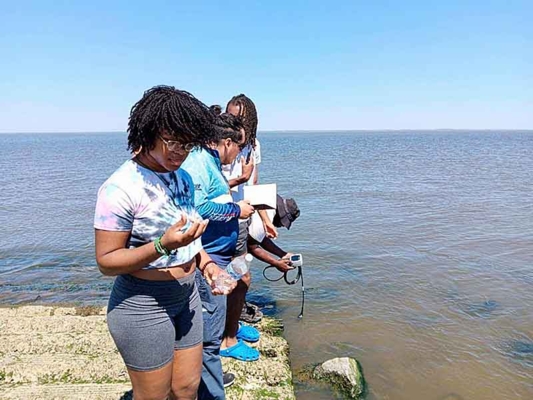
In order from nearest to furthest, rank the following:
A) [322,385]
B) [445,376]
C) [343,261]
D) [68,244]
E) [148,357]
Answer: [148,357], [322,385], [445,376], [343,261], [68,244]

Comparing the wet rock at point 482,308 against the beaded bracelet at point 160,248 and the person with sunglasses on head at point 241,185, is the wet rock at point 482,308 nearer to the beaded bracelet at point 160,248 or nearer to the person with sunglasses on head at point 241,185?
the person with sunglasses on head at point 241,185

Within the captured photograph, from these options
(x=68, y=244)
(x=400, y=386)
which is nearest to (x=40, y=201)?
(x=68, y=244)

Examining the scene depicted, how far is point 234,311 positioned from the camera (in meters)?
4.20

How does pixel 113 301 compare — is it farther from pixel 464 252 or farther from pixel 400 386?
pixel 464 252

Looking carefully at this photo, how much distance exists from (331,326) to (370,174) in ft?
62.7

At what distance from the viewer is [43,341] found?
14.6 ft

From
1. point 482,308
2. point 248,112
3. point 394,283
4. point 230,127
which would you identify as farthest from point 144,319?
point 394,283

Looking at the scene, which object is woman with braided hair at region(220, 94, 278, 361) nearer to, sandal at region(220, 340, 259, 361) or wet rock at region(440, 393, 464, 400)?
sandal at region(220, 340, 259, 361)

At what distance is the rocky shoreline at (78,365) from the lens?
367 cm

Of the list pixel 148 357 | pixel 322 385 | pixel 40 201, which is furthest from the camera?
pixel 40 201

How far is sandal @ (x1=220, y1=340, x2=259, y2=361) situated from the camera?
13.7ft

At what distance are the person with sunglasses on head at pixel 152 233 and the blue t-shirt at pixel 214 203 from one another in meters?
0.36

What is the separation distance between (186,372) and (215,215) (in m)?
0.95

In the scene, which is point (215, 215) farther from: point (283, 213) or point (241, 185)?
point (283, 213)
